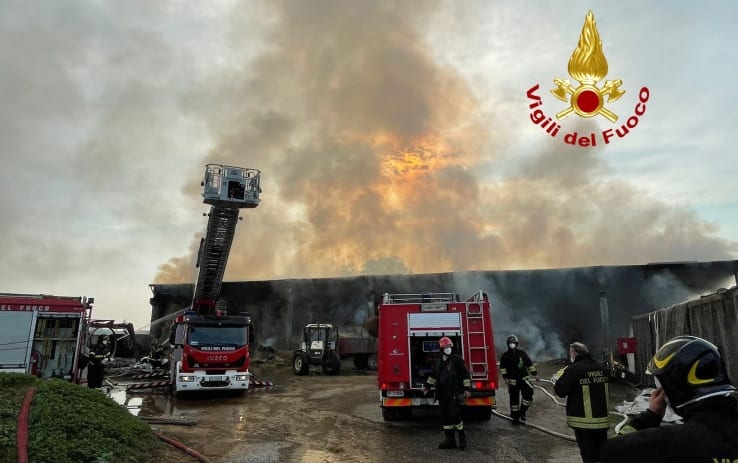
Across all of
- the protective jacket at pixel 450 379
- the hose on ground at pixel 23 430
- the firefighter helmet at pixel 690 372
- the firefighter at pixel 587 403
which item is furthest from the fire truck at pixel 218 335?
the firefighter helmet at pixel 690 372

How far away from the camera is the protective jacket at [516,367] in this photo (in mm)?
8828

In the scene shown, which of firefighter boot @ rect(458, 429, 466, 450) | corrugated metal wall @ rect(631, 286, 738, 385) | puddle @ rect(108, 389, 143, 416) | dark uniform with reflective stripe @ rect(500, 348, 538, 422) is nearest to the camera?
firefighter boot @ rect(458, 429, 466, 450)

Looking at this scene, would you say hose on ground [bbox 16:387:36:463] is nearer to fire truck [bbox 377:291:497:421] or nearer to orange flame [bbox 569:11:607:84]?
fire truck [bbox 377:291:497:421]

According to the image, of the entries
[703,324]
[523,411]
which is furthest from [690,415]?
[703,324]

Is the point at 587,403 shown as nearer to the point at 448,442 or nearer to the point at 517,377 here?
the point at 448,442

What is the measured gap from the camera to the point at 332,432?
874 centimetres

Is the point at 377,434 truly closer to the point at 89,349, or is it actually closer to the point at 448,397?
the point at 448,397

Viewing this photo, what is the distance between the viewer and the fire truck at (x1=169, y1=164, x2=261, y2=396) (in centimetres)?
1289

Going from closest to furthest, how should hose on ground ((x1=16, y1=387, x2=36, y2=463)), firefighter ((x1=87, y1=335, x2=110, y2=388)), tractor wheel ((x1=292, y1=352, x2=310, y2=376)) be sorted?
hose on ground ((x1=16, y1=387, x2=36, y2=463)) → firefighter ((x1=87, y1=335, x2=110, y2=388)) → tractor wheel ((x1=292, y1=352, x2=310, y2=376))

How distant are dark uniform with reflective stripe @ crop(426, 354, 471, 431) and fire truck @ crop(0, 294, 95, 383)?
→ 9699 mm

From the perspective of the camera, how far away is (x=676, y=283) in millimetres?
25438

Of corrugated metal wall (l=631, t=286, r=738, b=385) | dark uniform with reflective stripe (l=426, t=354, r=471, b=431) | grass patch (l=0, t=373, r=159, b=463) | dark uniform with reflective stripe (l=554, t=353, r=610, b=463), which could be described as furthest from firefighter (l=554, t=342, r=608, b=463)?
grass patch (l=0, t=373, r=159, b=463)

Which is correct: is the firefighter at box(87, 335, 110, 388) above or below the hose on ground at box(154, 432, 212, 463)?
above

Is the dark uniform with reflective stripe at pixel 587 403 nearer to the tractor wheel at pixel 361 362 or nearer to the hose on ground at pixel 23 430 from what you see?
the hose on ground at pixel 23 430
